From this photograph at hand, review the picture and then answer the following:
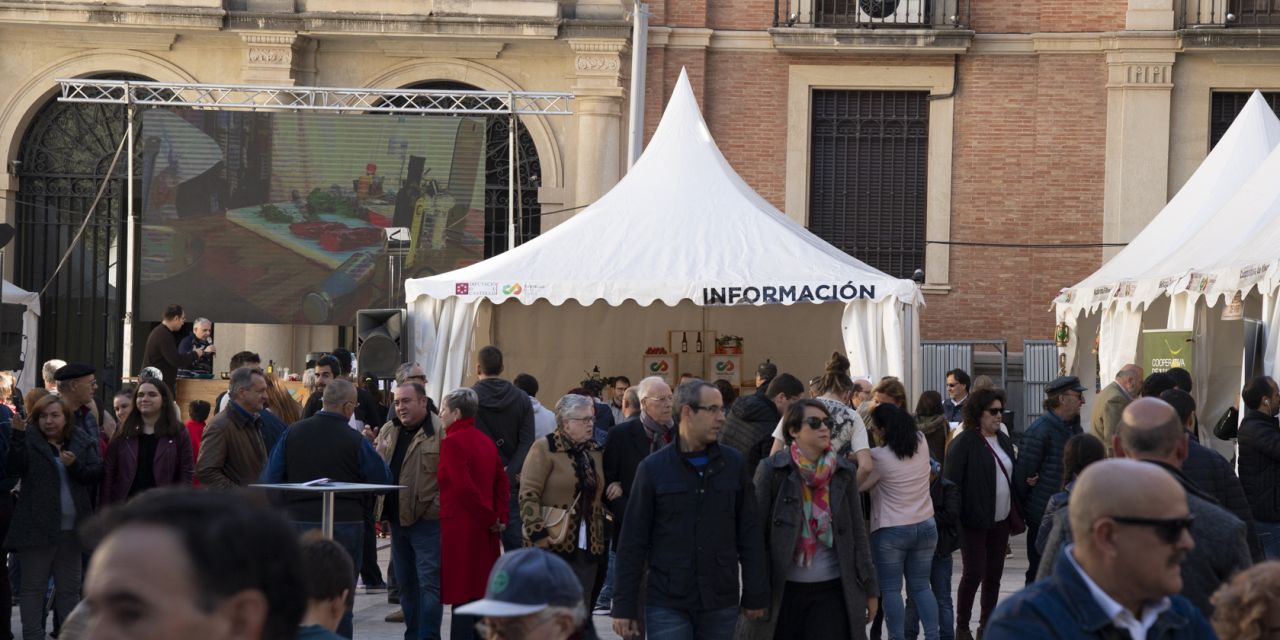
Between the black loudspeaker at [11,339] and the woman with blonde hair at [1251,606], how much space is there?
1033cm

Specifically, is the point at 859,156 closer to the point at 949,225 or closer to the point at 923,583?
the point at 949,225

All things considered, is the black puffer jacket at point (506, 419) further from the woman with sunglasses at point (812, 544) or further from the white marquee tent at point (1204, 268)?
the white marquee tent at point (1204, 268)

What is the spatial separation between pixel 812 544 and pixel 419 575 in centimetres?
281

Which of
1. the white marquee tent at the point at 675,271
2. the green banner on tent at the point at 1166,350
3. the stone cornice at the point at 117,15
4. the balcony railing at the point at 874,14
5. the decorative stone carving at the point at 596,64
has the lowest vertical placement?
the green banner on tent at the point at 1166,350

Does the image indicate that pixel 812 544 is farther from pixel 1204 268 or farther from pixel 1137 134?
pixel 1137 134

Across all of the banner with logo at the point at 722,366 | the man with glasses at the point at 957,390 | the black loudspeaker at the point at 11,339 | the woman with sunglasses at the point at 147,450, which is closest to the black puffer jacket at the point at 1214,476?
the woman with sunglasses at the point at 147,450

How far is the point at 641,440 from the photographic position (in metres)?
8.93

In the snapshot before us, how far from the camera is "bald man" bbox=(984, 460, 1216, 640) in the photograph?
3.32 metres

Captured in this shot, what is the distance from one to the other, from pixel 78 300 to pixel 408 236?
217 inches

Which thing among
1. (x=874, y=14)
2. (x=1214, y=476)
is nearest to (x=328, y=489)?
(x=1214, y=476)

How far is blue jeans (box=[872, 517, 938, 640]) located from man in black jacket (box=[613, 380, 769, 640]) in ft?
7.30

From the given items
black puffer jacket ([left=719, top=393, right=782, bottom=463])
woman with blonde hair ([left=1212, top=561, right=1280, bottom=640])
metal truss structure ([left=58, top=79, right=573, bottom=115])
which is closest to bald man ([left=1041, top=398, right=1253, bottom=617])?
woman with blonde hair ([left=1212, top=561, right=1280, bottom=640])

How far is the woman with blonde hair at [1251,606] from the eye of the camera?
12.6 ft

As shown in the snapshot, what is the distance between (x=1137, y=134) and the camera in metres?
22.3
